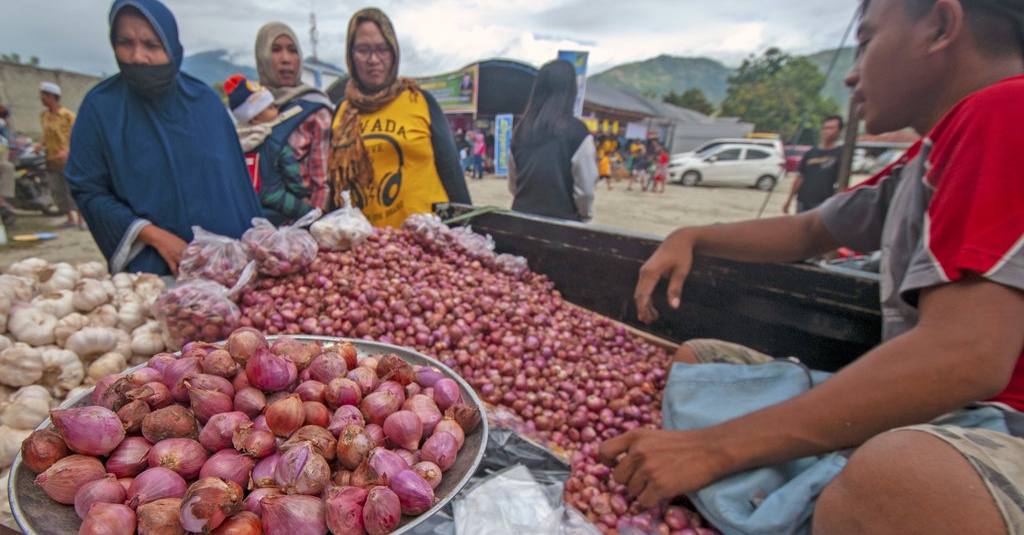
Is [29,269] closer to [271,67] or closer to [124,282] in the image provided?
[124,282]

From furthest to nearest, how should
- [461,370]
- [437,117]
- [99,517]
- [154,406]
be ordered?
[437,117] < [461,370] < [154,406] < [99,517]

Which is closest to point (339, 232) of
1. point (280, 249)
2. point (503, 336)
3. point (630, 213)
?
point (280, 249)

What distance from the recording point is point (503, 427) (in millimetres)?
1530

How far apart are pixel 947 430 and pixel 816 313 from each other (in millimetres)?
936

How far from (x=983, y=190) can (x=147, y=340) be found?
8.18 ft

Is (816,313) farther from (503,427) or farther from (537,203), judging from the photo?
(537,203)

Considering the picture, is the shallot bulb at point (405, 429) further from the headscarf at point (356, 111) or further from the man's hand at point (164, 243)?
the headscarf at point (356, 111)

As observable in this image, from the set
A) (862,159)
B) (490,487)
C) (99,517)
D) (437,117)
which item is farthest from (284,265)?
(862,159)

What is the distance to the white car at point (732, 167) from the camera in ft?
57.1

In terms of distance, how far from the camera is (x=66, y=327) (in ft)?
5.25

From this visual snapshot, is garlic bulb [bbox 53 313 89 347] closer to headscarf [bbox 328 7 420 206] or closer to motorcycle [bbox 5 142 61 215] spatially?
headscarf [bbox 328 7 420 206]

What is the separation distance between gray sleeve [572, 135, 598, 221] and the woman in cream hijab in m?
1.90

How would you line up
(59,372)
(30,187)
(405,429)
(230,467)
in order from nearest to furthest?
1. (230,467)
2. (405,429)
3. (59,372)
4. (30,187)

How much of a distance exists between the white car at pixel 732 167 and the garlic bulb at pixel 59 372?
19441 mm
